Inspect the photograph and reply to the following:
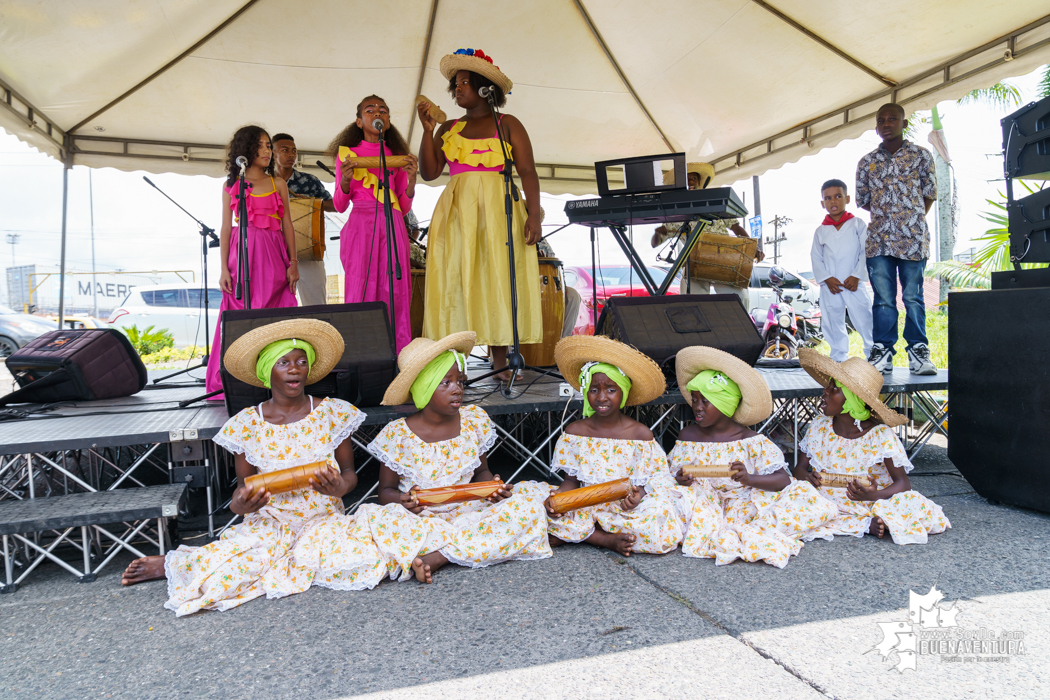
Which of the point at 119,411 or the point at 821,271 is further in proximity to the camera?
the point at 821,271

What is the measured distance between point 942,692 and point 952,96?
427cm

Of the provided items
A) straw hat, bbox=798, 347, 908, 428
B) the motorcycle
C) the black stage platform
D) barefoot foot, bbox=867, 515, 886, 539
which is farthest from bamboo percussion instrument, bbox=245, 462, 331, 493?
the motorcycle

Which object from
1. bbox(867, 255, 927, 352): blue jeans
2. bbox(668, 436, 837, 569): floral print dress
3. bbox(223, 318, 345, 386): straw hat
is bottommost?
bbox(668, 436, 837, 569): floral print dress

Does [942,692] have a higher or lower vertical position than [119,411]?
lower

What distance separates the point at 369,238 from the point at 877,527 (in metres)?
2.95

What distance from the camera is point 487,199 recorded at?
3.78 meters

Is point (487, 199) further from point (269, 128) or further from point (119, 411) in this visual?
point (269, 128)

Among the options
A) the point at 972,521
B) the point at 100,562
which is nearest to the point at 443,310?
the point at 100,562

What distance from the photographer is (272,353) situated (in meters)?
2.58

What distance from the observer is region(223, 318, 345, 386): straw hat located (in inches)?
101

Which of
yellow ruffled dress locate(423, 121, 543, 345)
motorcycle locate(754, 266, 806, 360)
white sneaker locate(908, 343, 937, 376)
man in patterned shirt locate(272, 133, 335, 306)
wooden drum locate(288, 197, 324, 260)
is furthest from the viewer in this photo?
motorcycle locate(754, 266, 806, 360)

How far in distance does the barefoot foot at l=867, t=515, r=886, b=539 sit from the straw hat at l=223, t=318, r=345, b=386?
230 cm

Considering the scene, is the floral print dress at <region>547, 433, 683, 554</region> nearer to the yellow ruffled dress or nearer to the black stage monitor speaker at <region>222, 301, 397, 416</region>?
the black stage monitor speaker at <region>222, 301, 397, 416</region>

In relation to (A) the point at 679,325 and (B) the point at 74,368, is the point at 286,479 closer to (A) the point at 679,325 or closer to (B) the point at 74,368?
(A) the point at 679,325
